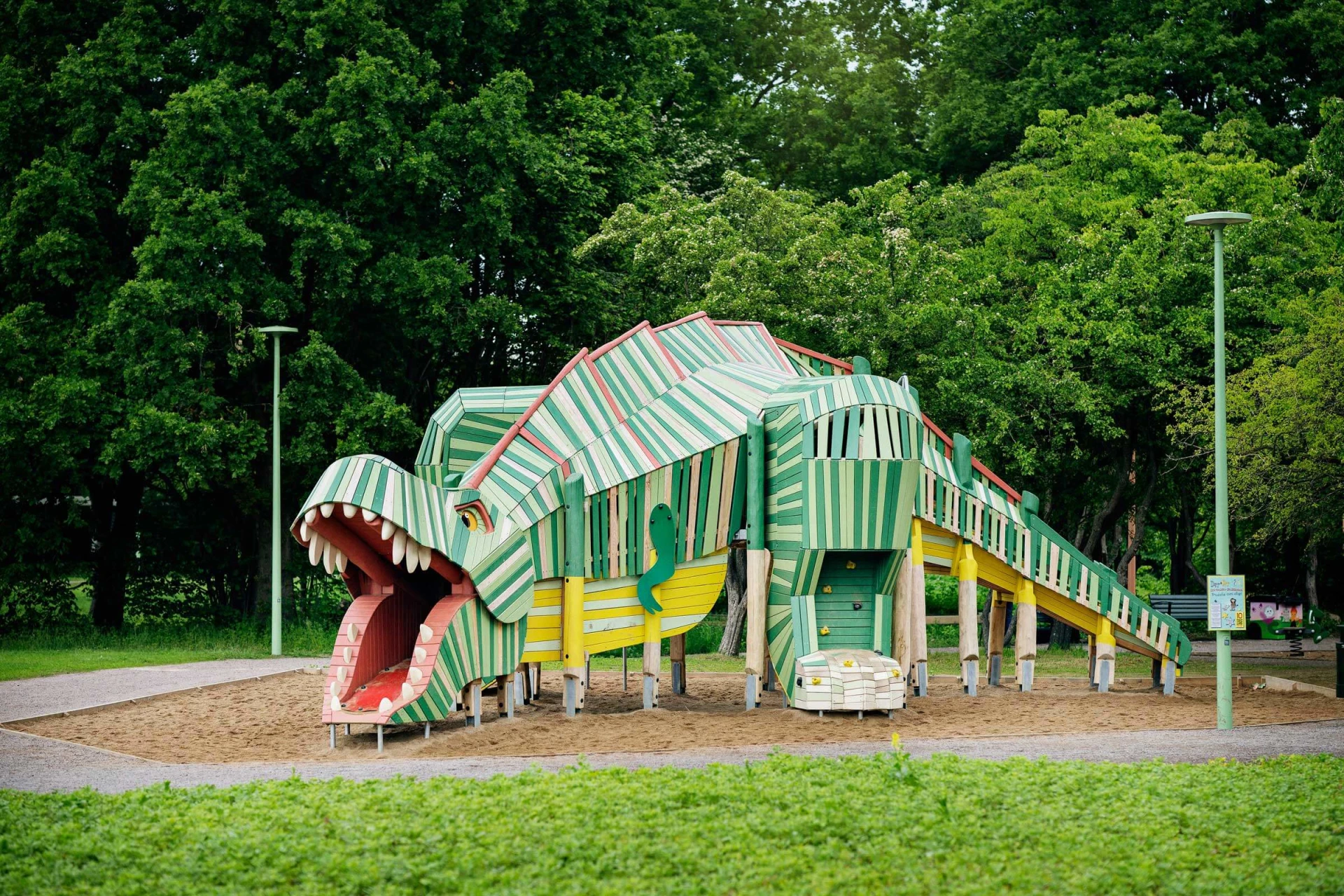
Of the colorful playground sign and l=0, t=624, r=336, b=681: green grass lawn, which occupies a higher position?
the colorful playground sign

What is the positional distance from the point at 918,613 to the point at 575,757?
753 centimetres

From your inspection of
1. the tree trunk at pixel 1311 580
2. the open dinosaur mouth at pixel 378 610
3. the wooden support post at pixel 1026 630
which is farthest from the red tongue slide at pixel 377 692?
the tree trunk at pixel 1311 580

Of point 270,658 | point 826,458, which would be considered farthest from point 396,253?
point 826,458

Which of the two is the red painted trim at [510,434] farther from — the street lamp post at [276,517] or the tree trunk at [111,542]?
the tree trunk at [111,542]

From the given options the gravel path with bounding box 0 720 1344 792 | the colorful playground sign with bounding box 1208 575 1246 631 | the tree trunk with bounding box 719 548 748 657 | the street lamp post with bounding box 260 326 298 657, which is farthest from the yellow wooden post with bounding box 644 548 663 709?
the tree trunk with bounding box 719 548 748 657

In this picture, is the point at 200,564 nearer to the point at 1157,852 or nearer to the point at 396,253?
the point at 396,253

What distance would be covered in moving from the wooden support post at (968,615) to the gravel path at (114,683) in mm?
11470

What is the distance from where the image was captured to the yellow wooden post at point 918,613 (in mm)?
20266

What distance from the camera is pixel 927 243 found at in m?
30.2

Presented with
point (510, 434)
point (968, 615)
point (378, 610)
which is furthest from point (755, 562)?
point (378, 610)

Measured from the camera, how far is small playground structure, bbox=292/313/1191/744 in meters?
16.0

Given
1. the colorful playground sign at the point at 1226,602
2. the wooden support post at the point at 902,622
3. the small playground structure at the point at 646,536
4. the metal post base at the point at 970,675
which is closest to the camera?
the small playground structure at the point at 646,536

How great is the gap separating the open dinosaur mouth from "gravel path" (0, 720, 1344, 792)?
1001 millimetres

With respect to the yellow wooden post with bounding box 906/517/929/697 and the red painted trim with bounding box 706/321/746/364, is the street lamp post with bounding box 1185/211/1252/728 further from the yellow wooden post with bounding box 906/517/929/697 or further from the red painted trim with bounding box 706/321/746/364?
the red painted trim with bounding box 706/321/746/364
